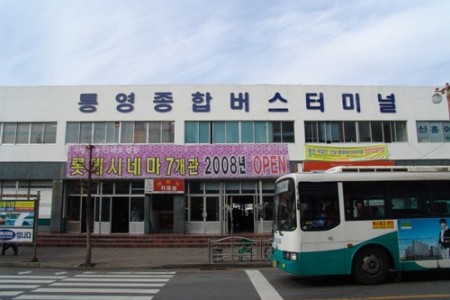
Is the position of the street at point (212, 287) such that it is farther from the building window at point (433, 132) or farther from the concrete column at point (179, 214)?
the building window at point (433, 132)

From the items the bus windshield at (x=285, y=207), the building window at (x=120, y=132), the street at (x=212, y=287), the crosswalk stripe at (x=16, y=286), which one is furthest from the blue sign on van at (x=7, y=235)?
the bus windshield at (x=285, y=207)

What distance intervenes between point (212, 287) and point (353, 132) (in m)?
19.7

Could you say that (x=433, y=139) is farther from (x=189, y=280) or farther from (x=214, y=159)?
(x=189, y=280)

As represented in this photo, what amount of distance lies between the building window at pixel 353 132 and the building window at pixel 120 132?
364 inches

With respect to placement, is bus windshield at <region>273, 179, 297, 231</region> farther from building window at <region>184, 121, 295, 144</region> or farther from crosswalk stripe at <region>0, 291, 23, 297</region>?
building window at <region>184, 121, 295, 144</region>

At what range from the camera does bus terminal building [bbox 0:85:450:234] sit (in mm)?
26781

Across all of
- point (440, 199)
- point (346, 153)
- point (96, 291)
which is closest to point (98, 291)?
point (96, 291)

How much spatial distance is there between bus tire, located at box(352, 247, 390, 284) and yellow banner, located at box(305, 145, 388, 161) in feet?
53.8

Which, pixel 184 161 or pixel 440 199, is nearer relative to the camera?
pixel 440 199

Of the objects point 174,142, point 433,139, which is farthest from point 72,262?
point 433,139

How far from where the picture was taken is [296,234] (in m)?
10.5

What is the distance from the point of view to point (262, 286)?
10875 millimetres

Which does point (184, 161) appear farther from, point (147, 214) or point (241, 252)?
point (241, 252)

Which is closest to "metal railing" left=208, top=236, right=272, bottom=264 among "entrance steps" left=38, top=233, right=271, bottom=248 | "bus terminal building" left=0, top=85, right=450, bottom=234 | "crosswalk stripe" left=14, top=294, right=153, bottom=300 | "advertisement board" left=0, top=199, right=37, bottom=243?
"crosswalk stripe" left=14, top=294, right=153, bottom=300
